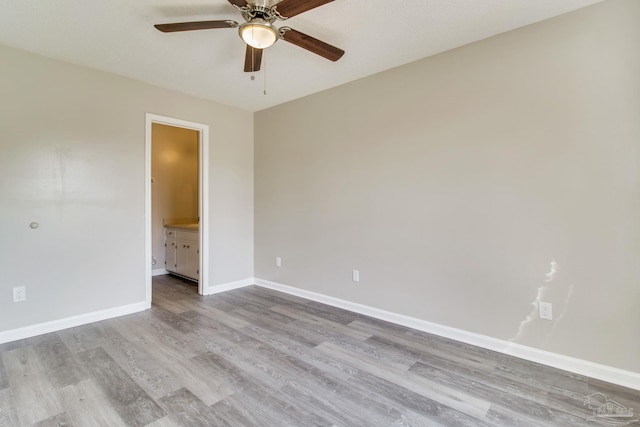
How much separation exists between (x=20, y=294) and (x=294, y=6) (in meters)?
3.27

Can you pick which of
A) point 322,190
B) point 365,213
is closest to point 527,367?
point 365,213

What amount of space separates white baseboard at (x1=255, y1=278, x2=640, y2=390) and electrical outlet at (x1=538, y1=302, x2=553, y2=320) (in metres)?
0.26

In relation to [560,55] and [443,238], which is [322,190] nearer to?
[443,238]

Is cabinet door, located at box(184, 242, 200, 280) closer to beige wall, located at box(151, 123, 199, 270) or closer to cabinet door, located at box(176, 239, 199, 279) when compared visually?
cabinet door, located at box(176, 239, 199, 279)

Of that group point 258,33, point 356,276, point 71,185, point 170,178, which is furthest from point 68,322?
point 258,33

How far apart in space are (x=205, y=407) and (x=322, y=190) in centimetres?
246

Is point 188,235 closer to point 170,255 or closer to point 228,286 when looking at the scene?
point 170,255

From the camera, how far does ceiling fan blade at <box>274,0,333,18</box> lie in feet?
5.49

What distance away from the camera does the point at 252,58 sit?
222cm

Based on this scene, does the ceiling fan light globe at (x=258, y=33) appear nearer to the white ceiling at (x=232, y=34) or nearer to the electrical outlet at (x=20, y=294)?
the white ceiling at (x=232, y=34)

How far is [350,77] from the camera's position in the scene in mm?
3234

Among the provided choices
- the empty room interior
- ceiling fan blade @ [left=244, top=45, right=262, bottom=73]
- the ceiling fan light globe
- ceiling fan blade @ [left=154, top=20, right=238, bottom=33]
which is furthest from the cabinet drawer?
the ceiling fan light globe

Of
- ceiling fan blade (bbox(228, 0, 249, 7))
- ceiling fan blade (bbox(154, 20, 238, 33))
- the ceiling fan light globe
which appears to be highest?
ceiling fan blade (bbox(228, 0, 249, 7))

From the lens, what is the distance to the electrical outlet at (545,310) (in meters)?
2.21
